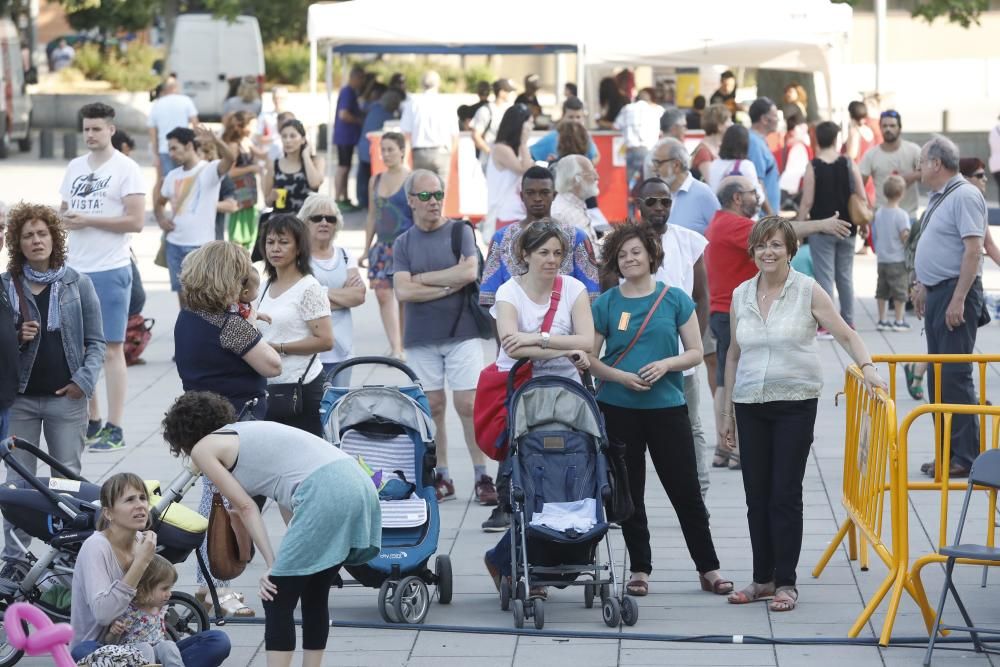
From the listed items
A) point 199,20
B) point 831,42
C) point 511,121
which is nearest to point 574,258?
point 511,121

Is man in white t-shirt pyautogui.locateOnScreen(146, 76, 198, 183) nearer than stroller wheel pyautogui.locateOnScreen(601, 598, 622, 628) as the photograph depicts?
No

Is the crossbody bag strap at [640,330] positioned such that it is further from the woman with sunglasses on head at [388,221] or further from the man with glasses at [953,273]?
the woman with sunglasses on head at [388,221]

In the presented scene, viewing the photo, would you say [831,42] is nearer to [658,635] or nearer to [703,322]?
[703,322]

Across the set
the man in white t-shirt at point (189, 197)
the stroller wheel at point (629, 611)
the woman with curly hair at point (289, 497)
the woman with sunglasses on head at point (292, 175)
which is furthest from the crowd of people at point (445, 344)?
the woman with sunglasses on head at point (292, 175)

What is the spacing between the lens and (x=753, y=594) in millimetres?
7008

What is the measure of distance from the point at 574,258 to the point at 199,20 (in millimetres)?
28169

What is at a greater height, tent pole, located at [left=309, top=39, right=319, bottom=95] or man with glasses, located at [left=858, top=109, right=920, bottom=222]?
tent pole, located at [left=309, top=39, right=319, bottom=95]

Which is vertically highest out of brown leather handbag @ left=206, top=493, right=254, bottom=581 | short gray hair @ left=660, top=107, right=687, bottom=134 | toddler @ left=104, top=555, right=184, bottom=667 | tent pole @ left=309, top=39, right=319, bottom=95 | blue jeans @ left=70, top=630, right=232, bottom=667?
tent pole @ left=309, top=39, right=319, bottom=95

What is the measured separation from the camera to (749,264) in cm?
915

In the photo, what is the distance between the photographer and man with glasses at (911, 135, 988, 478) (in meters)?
8.89

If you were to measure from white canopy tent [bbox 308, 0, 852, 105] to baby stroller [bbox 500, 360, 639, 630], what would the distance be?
43.1 feet

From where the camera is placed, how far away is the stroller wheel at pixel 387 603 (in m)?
6.72

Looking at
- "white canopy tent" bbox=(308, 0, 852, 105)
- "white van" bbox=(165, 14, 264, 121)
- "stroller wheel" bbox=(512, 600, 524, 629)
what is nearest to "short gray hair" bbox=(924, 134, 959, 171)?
"stroller wheel" bbox=(512, 600, 524, 629)

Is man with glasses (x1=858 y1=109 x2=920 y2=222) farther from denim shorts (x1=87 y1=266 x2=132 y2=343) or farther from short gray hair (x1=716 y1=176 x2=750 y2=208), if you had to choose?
denim shorts (x1=87 y1=266 x2=132 y2=343)
